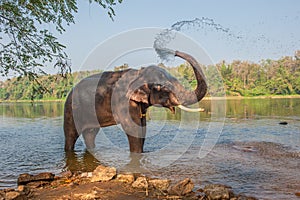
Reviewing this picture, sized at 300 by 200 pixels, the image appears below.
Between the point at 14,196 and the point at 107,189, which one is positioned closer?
the point at 14,196

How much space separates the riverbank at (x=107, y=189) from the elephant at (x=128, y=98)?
8.83 ft

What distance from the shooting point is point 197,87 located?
27.6ft

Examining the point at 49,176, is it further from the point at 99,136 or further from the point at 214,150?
the point at 99,136

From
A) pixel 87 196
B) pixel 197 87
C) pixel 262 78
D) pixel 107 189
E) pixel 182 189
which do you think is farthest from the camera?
pixel 262 78

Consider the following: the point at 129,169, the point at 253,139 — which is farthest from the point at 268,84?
the point at 129,169

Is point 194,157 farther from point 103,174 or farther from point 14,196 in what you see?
point 14,196

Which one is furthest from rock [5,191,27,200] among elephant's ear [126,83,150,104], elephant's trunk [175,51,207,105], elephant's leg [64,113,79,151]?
elephant's trunk [175,51,207,105]

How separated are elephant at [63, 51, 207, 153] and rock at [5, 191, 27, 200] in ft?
12.5

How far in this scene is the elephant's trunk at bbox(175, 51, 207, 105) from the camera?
7.90 metres

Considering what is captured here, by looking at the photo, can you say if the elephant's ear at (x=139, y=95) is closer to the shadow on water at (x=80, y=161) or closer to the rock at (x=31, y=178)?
the shadow on water at (x=80, y=161)

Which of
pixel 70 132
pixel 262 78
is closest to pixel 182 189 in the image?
pixel 70 132

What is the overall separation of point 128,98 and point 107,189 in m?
→ 3.61

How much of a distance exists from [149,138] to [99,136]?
1899 millimetres

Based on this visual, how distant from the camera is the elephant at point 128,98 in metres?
8.56
